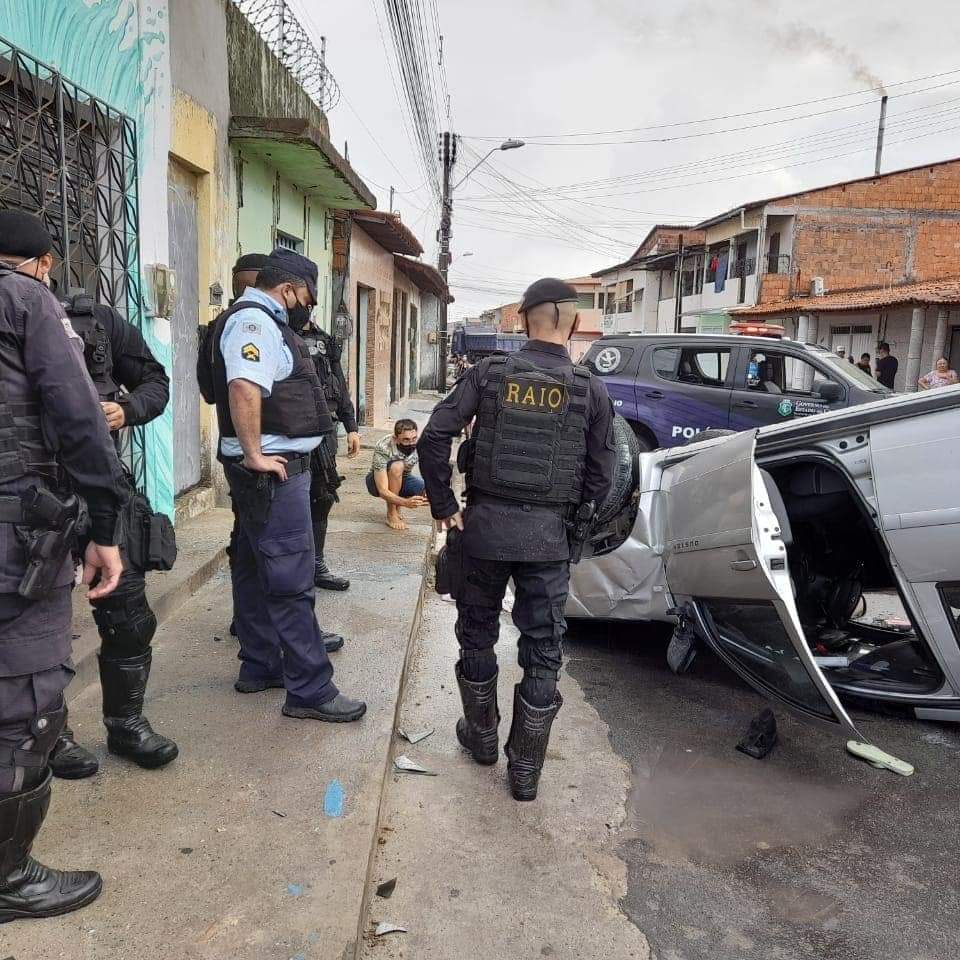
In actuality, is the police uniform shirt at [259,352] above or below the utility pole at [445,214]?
below

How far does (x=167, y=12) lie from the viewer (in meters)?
5.12

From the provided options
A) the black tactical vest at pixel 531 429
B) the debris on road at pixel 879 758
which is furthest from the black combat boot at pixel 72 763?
the debris on road at pixel 879 758

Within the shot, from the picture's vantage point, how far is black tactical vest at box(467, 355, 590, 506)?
9.18 feet

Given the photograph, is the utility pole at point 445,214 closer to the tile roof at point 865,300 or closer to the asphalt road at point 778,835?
the tile roof at point 865,300

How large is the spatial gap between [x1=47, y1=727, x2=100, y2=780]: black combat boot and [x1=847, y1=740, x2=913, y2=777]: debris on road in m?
2.81

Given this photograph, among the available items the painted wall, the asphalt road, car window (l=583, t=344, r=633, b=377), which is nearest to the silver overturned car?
the asphalt road

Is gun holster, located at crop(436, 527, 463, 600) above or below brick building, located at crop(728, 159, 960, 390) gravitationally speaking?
below

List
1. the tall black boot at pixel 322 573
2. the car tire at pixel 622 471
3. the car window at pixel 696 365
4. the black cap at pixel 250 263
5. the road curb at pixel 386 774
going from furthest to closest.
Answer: the car window at pixel 696 365, the tall black boot at pixel 322 573, the car tire at pixel 622 471, the black cap at pixel 250 263, the road curb at pixel 386 774

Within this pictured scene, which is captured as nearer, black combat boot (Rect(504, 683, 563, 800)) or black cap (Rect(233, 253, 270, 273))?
black combat boot (Rect(504, 683, 563, 800))

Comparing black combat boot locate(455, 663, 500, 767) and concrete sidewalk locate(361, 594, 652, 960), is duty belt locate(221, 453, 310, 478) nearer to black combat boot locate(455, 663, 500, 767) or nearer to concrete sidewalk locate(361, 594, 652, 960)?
black combat boot locate(455, 663, 500, 767)

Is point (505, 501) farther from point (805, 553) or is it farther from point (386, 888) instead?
point (805, 553)

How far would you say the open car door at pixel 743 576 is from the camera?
2.85m

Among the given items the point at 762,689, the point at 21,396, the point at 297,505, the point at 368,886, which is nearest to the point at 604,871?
the point at 368,886

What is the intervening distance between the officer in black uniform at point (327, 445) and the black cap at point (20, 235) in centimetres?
207
